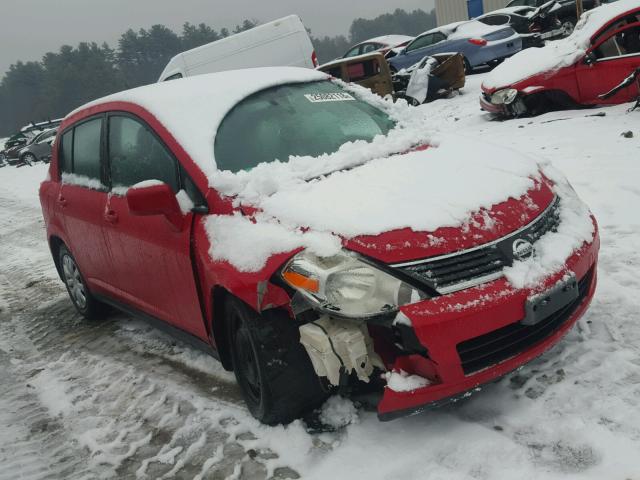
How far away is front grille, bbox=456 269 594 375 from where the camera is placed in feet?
7.42

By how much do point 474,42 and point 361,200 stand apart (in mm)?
13105

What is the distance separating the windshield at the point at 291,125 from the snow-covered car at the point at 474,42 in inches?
458

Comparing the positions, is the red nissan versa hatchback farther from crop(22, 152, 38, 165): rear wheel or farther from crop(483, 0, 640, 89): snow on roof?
crop(22, 152, 38, 165): rear wheel

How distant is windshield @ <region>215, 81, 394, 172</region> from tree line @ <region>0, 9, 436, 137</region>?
3262 inches

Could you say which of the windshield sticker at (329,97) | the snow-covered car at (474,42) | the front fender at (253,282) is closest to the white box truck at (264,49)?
the snow-covered car at (474,42)

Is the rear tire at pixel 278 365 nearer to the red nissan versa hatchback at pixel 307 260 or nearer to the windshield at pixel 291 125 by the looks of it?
the red nissan versa hatchback at pixel 307 260

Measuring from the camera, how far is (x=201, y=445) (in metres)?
2.79

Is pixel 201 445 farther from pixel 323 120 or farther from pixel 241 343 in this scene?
pixel 323 120

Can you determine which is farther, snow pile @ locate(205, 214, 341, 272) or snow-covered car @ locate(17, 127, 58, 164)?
snow-covered car @ locate(17, 127, 58, 164)

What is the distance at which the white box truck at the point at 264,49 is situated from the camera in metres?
14.0

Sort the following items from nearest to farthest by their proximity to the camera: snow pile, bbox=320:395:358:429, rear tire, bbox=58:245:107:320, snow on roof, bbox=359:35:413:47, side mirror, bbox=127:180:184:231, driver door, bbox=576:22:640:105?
snow pile, bbox=320:395:358:429
side mirror, bbox=127:180:184:231
rear tire, bbox=58:245:107:320
driver door, bbox=576:22:640:105
snow on roof, bbox=359:35:413:47

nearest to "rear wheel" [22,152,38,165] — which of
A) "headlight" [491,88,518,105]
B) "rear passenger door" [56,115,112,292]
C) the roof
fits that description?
"headlight" [491,88,518,105]

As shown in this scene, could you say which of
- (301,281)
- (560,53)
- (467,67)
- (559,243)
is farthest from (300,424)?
(467,67)

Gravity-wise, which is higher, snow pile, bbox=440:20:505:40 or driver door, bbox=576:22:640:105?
snow pile, bbox=440:20:505:40
